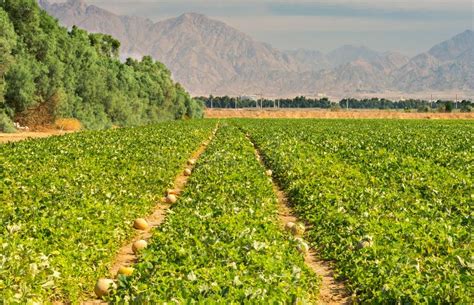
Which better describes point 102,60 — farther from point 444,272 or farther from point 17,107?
point 444,272

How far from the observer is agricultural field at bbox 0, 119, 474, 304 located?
329 inches

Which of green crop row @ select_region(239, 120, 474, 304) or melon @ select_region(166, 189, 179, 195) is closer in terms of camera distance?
green crop row @ select_region(239, 120, 474, 304)

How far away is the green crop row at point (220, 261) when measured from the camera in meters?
7.84

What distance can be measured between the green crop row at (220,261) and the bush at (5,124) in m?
39.2

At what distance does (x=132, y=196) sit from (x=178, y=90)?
363ft

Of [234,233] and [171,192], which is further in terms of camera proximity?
[171,192]

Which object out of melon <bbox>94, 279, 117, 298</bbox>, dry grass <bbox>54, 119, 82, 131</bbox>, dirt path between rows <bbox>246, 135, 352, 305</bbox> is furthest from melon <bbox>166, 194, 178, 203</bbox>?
dry grass <bbox>54, 119, 82, 131</bbox>

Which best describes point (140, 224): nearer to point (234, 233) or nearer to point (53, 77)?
point (234, 233)

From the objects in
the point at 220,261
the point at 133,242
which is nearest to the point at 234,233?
the point at 220,261

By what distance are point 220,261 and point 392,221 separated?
476 cm

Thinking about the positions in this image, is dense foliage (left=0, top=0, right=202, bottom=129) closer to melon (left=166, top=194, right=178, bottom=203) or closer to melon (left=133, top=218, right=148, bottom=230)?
melon (left=166, top=194, right=178, bottom=203)

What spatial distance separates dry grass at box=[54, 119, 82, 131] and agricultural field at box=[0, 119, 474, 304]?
38.4 meters

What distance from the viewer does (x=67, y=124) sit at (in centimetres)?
6009

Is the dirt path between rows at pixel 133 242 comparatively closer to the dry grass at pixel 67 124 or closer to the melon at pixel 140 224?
the melon at pixel 140 224
